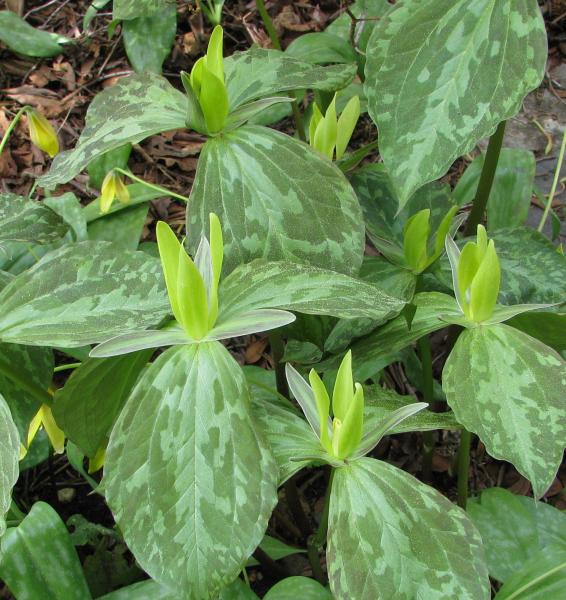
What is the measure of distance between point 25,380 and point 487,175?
2.26 ft

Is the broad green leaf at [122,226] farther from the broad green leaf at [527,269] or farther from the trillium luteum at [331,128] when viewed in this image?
the broad green leaf at [527,269]

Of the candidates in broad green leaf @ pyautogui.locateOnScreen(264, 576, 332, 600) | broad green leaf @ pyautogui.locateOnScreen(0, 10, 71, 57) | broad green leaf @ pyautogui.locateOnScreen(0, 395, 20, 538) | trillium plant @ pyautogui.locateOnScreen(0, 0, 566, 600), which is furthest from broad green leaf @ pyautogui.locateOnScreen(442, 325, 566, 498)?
broad green leaf @ pyautogui.locateOnScreen(0, 10, 71, 57)

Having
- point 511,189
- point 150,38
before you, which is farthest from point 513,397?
point 150,38

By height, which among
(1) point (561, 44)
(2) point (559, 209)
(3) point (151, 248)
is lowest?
(3) point (151, 248)

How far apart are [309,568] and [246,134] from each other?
803 millimetres

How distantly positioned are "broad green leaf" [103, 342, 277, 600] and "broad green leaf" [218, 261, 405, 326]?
0.25 feet

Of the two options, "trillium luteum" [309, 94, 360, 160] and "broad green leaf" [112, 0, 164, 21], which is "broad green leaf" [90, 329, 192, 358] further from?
"broad green leaf" [112, 0, 164, 21]

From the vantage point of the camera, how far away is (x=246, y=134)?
0.90 m

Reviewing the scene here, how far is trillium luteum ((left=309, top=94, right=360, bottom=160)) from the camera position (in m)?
1.06

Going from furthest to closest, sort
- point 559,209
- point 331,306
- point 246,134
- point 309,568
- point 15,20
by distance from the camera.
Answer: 1. point 15,20
2. point 559,209
3. point 309,568
4. point 246,134
5. point 331,306

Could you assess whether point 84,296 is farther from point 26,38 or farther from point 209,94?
point 26,38

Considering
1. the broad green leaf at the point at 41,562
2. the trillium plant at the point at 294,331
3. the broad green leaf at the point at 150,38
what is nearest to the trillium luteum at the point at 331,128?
the trillium plant at the point at 294,331

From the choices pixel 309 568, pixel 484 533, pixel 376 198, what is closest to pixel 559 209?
pixel 376 198

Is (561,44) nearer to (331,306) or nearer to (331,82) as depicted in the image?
(331,82)
